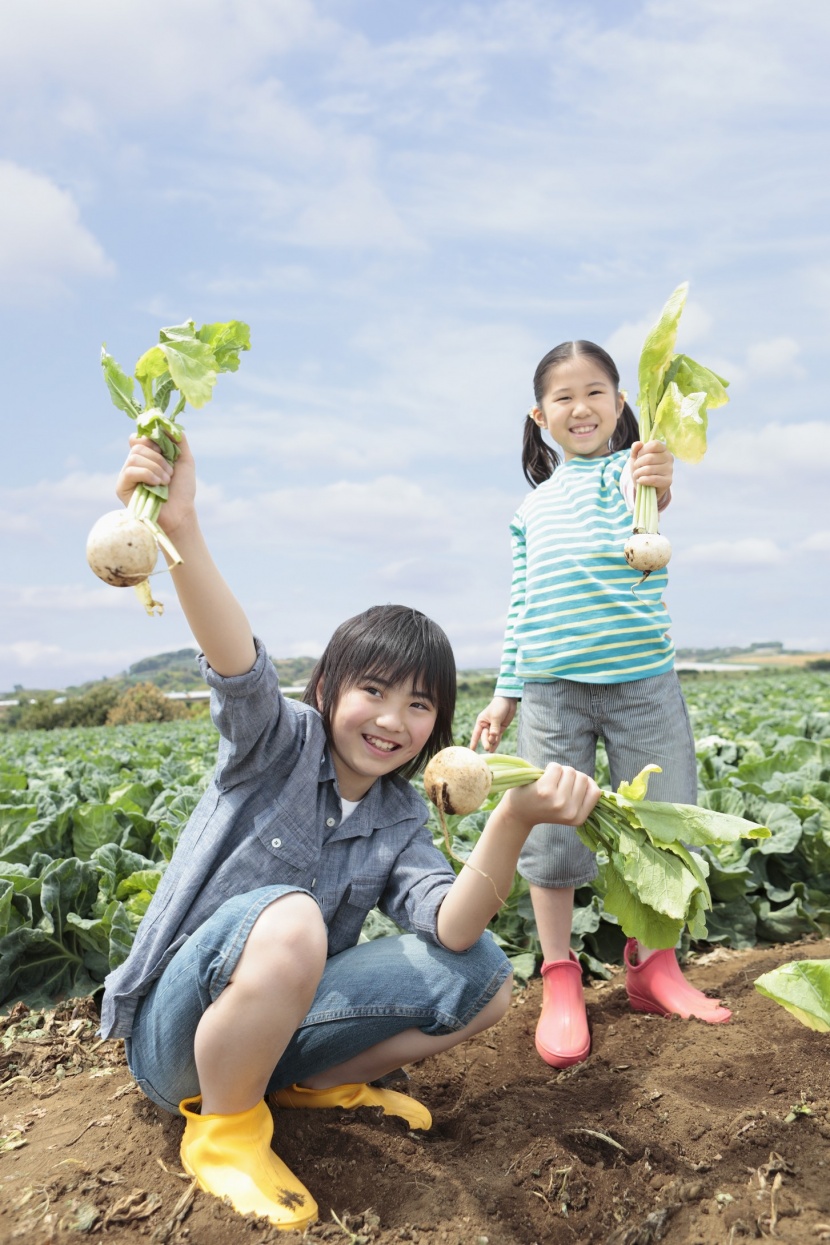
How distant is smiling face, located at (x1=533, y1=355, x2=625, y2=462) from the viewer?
329 cm

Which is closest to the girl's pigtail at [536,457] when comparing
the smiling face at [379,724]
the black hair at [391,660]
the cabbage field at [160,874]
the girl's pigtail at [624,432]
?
the girl's pigtail at [624,432]

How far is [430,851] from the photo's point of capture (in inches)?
108

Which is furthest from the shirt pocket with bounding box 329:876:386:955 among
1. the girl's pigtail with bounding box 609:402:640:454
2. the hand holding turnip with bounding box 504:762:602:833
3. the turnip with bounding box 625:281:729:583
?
the girl's pigtail with bounding box 609:402:640:454

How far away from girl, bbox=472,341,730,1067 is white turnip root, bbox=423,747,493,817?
43.4 inches

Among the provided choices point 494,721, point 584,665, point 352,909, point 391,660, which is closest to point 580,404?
point 584,665

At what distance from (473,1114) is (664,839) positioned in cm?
104

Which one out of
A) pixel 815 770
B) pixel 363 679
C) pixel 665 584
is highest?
pixel 665 584

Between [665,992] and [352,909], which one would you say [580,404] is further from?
[665,992]

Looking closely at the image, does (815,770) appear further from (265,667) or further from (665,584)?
(265,667)

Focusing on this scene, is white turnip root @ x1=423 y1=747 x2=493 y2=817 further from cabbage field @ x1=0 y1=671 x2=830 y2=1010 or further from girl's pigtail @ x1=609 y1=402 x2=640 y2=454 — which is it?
girl's pigtail @ x1=609 y1=402 x2=640 y2=454

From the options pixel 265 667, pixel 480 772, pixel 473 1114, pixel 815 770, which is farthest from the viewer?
pixel 815 770

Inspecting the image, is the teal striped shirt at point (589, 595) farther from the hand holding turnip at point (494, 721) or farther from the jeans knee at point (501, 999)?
the jeans knee at point (501, 999)

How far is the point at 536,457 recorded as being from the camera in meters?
3.77

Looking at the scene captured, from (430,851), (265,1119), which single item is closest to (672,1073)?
(430,851)
